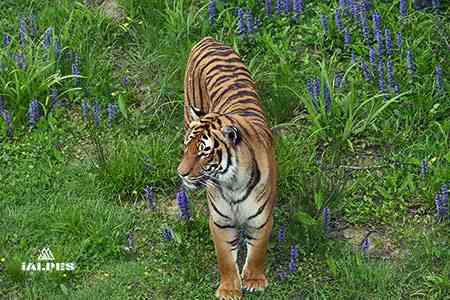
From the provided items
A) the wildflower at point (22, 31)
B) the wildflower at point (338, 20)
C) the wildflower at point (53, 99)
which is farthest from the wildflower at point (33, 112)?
the wildflower at point (338, 20)

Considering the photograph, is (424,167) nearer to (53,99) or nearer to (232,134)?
(232,134)

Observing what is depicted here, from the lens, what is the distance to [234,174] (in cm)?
600

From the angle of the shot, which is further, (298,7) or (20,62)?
(298,7)

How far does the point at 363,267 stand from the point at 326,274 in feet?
0.94

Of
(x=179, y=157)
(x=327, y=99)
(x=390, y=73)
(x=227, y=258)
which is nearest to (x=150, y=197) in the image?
(x=179, y=157)

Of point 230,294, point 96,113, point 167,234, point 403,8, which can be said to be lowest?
point 230,294

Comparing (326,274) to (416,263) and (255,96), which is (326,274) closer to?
(416,263)

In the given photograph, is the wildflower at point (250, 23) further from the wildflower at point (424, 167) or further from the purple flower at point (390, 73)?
the wildflower at point (424, 167)

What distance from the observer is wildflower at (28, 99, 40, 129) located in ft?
25.8

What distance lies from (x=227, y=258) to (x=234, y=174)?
0.62 m

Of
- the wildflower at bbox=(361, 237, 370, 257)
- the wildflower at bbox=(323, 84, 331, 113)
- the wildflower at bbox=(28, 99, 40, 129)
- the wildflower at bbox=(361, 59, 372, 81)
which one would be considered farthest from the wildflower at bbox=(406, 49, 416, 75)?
the wildflower at bbox=(28, 99, 40, 129)

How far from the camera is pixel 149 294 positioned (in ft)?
21.3

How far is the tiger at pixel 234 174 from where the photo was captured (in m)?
5.93

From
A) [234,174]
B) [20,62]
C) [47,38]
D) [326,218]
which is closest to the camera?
[234,174]
